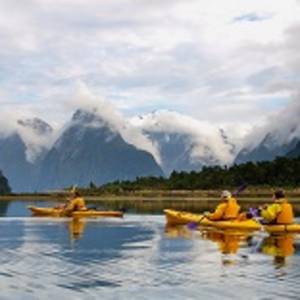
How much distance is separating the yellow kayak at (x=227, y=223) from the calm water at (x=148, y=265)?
91 centimetres

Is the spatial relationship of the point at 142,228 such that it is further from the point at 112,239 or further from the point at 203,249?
the point at 203,249

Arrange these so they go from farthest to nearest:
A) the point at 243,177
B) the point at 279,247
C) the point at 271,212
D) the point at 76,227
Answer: the point at 243,177
the point at 76,227
the point at 271,212
the point at 279,247

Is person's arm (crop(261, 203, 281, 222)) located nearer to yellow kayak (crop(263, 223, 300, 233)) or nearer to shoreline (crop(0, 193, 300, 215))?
yellow kayak (crop(263, 223, 300, 233))

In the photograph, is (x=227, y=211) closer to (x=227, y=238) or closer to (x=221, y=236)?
(x=221, y=236)

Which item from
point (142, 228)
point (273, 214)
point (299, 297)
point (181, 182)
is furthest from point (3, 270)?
point (181, 182)

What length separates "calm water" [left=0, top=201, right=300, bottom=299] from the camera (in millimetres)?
21922

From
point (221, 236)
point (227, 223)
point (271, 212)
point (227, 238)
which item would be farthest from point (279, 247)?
point (227, 223)

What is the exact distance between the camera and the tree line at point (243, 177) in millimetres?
148500

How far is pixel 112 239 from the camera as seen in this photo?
1575 inches

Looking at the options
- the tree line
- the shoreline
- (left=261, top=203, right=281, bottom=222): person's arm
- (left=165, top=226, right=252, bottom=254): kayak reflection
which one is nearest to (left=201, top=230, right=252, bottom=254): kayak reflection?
(left=165, top=226, right=252, bottom=254): kayak reflection

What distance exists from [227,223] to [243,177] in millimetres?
112027

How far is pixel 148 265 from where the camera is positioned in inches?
1085

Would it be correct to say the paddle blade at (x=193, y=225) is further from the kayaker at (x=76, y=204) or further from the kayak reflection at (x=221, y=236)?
the kayaker at (x=76, y=204)

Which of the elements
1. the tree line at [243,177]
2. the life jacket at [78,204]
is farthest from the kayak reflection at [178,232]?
the tree line at [243,177]
